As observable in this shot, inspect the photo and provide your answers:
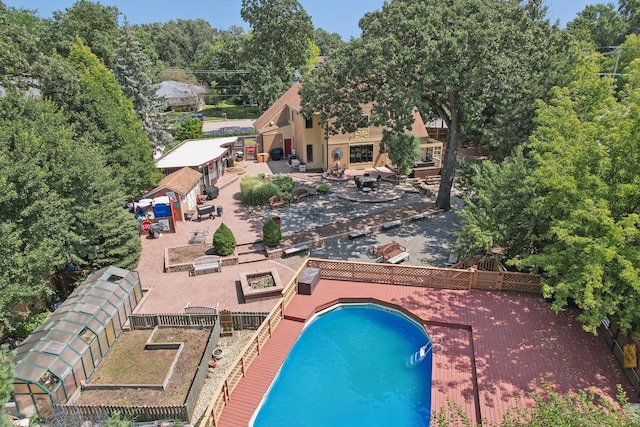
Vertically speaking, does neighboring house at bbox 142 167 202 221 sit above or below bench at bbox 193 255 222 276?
above

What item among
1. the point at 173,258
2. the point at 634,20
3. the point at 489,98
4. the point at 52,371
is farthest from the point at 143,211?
the point at 634,20

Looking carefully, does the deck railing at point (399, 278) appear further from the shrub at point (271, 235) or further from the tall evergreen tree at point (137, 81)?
the tall evergreen tree at point (137, 81)

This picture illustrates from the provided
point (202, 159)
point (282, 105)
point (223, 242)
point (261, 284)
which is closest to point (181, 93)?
point (282, 105)

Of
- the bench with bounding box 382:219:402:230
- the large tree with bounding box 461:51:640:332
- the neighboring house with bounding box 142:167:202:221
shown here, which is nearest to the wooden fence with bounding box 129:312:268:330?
the large tree with bounding box 461:51:640:332

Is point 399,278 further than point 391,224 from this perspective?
No

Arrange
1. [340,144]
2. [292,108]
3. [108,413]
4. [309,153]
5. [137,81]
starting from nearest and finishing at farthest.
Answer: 1. [108,413]
2. [137,81]
3. [340,144]
4. [309,153]
5. [292,108]

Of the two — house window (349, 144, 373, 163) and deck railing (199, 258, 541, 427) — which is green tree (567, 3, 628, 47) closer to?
house window (349, 144, 373, 163)

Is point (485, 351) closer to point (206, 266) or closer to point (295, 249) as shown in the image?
point (295, 249)
